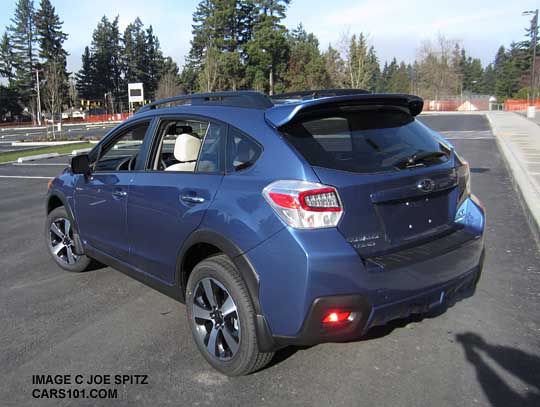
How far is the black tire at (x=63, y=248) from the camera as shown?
5.03m

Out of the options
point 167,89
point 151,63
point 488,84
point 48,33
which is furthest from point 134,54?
point 488,84

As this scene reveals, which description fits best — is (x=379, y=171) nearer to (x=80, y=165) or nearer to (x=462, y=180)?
(x=462, y=180)

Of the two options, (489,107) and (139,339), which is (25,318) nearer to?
(139,339)

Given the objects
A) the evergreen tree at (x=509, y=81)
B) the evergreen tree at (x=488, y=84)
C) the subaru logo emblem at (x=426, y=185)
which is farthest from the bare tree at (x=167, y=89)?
the evergreen tree at (x=488, y=84)

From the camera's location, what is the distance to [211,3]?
6994cm

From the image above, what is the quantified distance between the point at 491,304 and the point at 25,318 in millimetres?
3834

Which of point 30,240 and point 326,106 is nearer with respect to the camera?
point 326,106

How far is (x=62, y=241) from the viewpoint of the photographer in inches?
206

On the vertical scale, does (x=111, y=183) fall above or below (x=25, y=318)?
above

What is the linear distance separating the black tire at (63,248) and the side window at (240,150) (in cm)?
246

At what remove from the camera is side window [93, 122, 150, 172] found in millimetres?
4227

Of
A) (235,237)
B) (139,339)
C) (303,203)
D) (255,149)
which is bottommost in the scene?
(139,339)

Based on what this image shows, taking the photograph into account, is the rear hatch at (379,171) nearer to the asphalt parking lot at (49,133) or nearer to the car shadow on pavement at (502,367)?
the car shadow on pavement at (502,367)

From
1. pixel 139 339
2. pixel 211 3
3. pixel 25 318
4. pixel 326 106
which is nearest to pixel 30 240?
pixel 25 318
